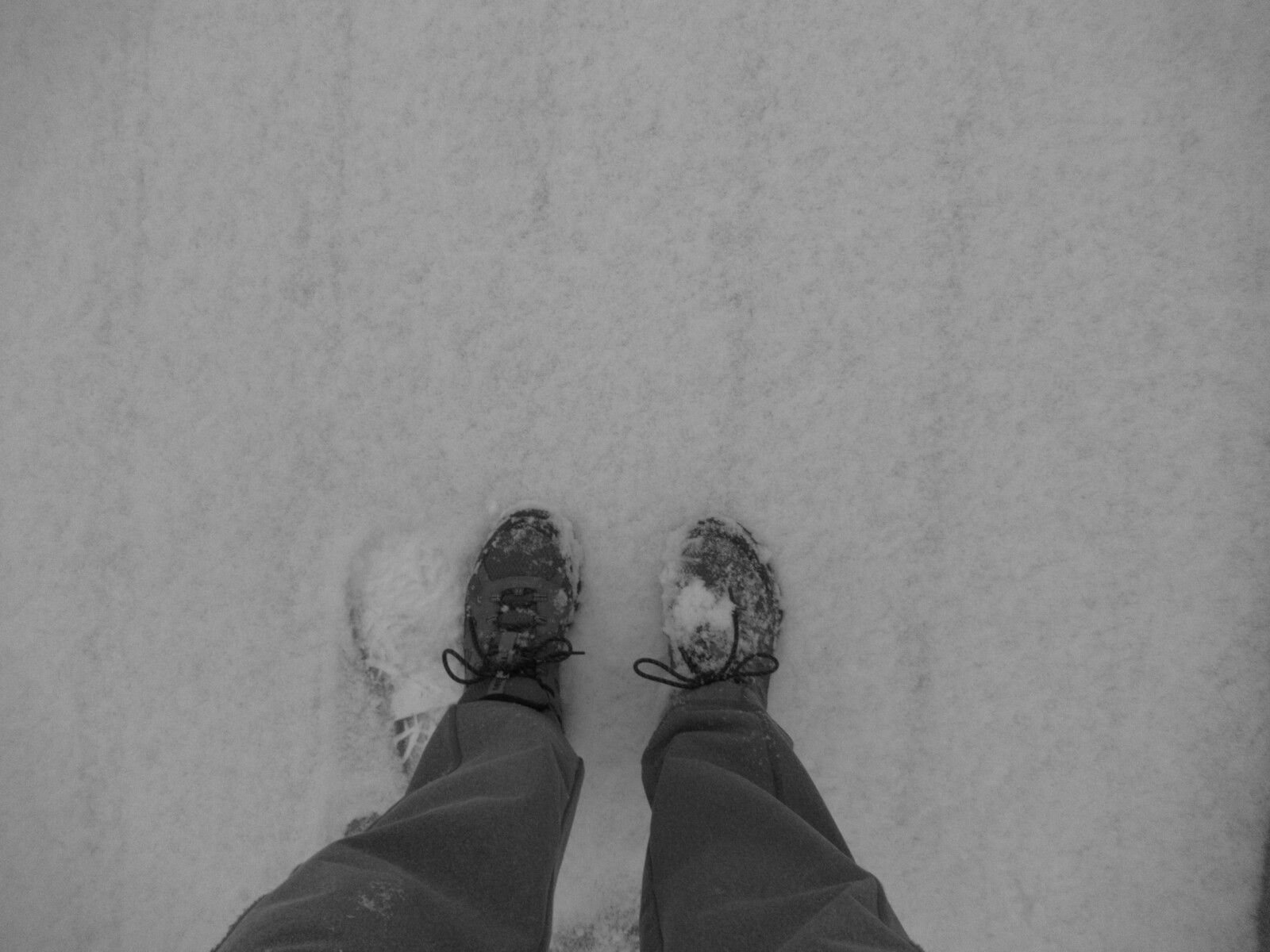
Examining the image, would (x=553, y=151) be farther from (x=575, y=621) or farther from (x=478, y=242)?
(x=575, y=621)

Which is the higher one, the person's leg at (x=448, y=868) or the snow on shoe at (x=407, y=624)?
the snow on shoe at (x=407, y=624)

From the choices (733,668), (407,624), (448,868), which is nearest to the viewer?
(448,868)

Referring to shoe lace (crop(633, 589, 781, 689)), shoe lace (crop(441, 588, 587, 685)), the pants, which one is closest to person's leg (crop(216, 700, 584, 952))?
the pants

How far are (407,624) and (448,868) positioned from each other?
624 mm

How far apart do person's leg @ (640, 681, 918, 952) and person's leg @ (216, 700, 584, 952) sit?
0.18 meters

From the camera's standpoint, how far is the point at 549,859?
100cm

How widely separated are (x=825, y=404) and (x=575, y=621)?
28.0 inches

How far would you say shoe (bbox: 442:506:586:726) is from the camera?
1.36 meters

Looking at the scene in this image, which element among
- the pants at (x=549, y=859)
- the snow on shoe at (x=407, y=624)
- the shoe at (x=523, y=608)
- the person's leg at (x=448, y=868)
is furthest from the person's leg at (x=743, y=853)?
the snow on shoe at (x=407, y=624)

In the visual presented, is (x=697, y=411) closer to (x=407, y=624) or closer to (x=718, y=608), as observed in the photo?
(x=718, y=608)

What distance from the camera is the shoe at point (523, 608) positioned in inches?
53.5

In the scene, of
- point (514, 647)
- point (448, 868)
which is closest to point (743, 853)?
point (448, 868)

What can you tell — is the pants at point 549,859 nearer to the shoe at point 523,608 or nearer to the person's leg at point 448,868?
the person's leg at point 448,868

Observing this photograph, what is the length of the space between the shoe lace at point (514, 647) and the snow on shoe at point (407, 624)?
0.11 m
